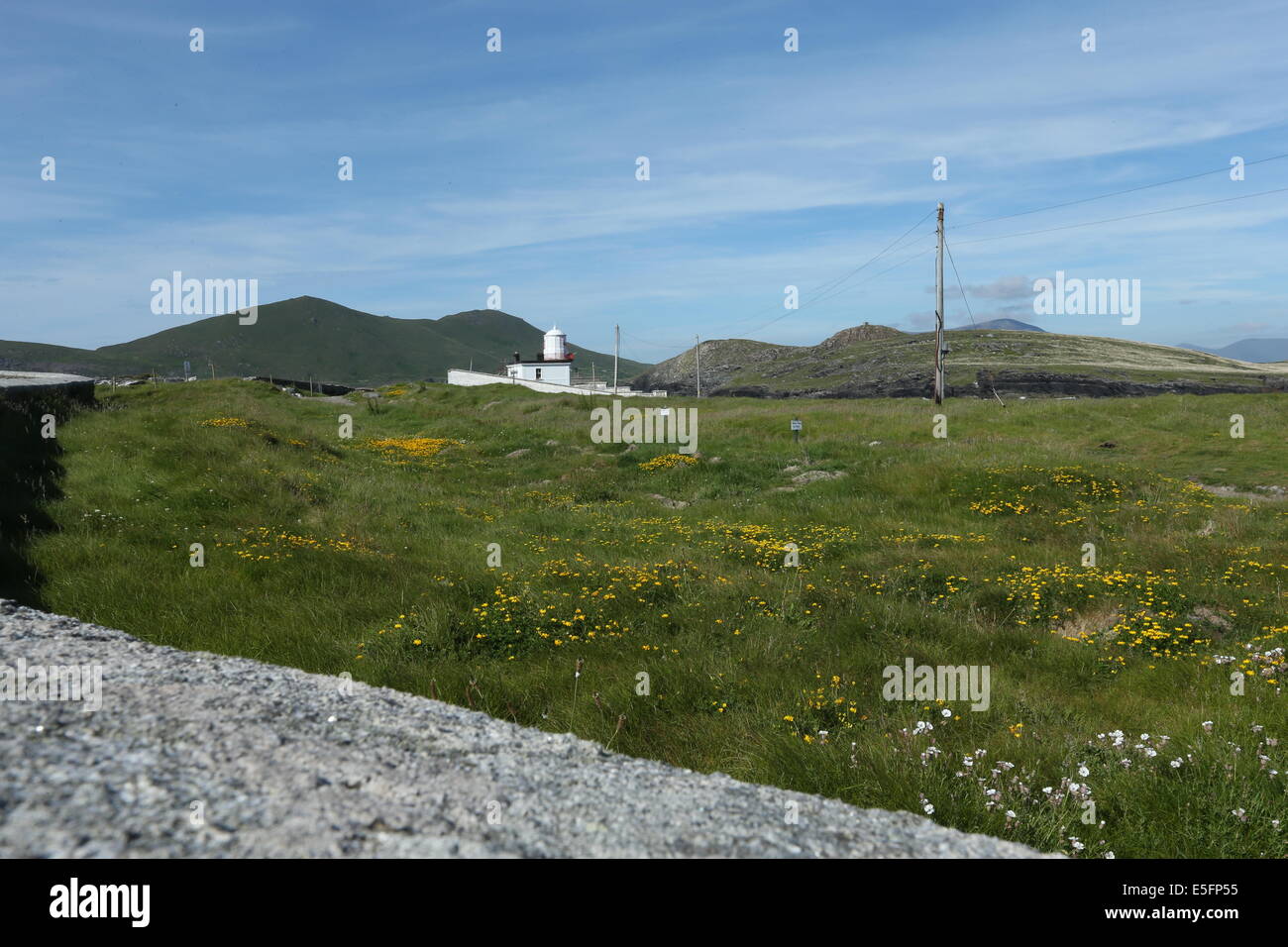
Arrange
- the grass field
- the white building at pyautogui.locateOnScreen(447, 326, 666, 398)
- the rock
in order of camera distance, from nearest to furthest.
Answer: the grass field < the rock < the white building at pyautogui.locateOnScreen(447, 326, 666, 398)

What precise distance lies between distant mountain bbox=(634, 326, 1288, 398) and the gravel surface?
212 feet

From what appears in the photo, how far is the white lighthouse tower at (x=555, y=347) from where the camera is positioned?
282 ft

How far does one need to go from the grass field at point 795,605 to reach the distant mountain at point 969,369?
52742mm

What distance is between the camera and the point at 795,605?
31.8ft

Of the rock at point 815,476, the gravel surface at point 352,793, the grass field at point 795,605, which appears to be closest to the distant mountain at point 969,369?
the rock at point 815,476

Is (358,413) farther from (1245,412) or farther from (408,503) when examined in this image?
(1245,412)

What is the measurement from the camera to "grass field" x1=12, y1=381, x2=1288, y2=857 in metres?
5.30

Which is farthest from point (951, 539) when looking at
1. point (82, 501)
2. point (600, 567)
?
point (82, 501)

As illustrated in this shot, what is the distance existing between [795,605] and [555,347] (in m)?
81.2

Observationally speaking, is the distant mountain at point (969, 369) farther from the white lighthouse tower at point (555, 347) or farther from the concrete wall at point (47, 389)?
the concrete wall at point (47, 389)
